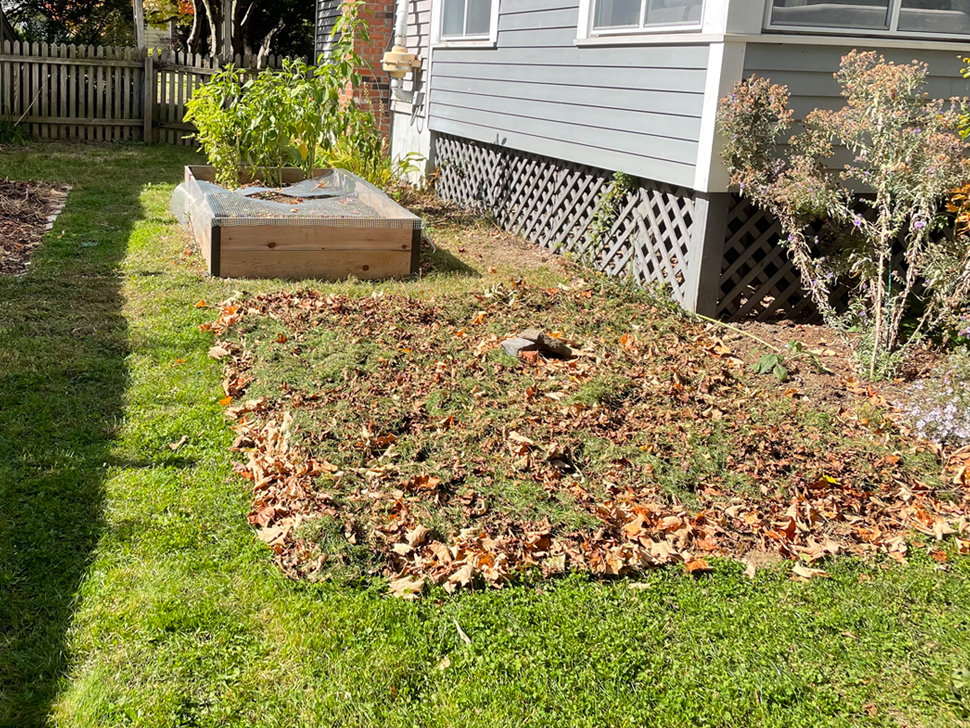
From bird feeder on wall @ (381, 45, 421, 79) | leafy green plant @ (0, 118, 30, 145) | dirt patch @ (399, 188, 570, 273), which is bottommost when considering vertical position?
dirt patch @ (399, 188, 570, 273)

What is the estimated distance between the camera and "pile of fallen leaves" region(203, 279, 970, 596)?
343 centimetres

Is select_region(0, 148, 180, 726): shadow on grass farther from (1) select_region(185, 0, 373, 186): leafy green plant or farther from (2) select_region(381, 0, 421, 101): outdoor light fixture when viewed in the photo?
(2) select_region(381, 0, 421, 101): outdoor light fixture

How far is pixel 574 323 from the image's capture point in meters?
6.02

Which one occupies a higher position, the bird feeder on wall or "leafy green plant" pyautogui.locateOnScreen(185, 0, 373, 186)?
the bird feeder on wall

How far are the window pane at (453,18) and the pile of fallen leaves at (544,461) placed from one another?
584cm

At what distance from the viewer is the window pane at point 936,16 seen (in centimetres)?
592

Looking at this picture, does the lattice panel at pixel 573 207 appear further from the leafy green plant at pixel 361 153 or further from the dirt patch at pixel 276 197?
the dirt patch at pixel 276 197

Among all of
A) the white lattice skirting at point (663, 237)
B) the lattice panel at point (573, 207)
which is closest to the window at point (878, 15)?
the white lattice skirting at point (663, 237)

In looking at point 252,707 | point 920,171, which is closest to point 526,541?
point 252,707

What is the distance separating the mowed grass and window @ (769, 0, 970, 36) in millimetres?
3545

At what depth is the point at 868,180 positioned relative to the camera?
549 cm

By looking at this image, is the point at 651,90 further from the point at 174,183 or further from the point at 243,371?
the point at 174,183

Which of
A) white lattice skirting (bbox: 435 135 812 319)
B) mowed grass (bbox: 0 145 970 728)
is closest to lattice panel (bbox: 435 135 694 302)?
white lattice skirting (bbox: 435 135 812 319)

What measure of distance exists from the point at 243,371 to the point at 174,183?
668 centimetres
